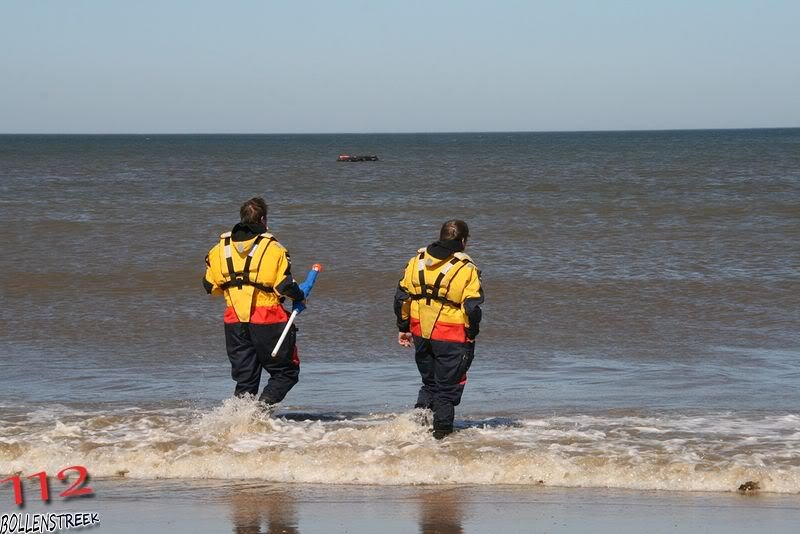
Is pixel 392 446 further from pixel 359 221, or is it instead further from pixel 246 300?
pixel 359 221

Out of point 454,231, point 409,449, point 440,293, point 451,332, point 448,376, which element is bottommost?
point 409,449

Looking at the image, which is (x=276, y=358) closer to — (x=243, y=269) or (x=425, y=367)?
(x=243, y=269)

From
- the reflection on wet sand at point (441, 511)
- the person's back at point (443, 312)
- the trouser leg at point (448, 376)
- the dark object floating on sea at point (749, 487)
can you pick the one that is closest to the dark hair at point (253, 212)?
the person's back at point (443, 312)

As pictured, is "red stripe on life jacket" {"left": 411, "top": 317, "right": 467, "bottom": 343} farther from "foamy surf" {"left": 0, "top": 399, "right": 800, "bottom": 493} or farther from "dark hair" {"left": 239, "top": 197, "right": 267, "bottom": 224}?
"dark hair" {"left": 239, "top": 197, "right": 267, "bottom": 224}

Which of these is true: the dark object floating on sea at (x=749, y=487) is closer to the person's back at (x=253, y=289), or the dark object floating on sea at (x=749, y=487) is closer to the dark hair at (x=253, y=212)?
the person's back at (x=253, y=289)

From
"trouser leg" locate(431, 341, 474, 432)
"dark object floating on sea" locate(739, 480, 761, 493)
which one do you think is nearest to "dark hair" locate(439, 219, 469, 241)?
"trouser leg" locate(431, 341, 474, 432)

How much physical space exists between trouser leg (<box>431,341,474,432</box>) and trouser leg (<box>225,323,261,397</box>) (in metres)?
1.20

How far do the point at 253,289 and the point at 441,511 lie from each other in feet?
7.24

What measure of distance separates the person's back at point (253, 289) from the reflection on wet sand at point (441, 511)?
172cm

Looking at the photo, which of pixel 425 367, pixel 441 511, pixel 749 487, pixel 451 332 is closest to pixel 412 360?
pixel 425 367

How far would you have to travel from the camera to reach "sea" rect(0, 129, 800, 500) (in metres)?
6.82

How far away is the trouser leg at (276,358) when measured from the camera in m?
7.40

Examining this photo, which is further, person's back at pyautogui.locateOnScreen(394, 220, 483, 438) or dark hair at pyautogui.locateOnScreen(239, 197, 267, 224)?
dark hair at pyautogui.locateOnScreen(239, 197, 267, 224)

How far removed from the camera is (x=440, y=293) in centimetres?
704
